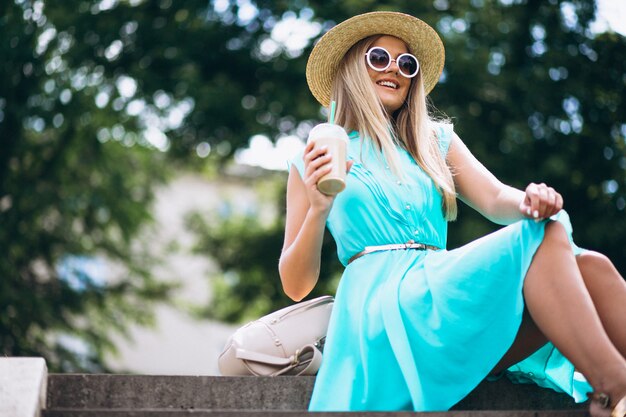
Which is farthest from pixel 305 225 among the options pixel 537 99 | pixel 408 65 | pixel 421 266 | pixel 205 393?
pixel 537 99

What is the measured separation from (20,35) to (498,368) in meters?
6.76

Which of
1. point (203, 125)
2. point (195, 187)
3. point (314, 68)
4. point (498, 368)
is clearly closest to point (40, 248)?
point (203, 125)

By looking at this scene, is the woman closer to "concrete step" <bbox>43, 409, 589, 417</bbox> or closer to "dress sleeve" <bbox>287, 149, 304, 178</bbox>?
"dress sleeve" <bbox>287, 149, 304, 178</bbox>

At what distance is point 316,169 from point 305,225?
0.29 metres

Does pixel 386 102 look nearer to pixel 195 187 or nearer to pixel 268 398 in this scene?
pixel 268 398

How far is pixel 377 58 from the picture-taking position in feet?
12.0

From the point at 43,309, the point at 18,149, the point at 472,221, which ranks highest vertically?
the point at 472,221

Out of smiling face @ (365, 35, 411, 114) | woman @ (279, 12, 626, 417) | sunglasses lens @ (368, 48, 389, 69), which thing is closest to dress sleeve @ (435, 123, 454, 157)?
woman @ (279, 12, 626, 417)

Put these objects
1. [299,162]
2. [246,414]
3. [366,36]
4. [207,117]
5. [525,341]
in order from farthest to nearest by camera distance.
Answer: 1. [207,117]
2. [366,36]
3. [299,162]
4. [525,341]
5. [246,414]

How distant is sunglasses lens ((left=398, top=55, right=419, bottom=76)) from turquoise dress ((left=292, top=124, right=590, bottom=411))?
1.40 ft

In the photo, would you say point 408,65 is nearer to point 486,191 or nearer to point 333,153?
point 486,191

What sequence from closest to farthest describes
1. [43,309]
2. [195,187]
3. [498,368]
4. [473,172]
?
[498,368]
[473,172]
[43,309]
[195,187]

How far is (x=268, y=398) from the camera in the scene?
128 inches

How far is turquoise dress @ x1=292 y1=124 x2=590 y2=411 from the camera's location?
9.41ft
